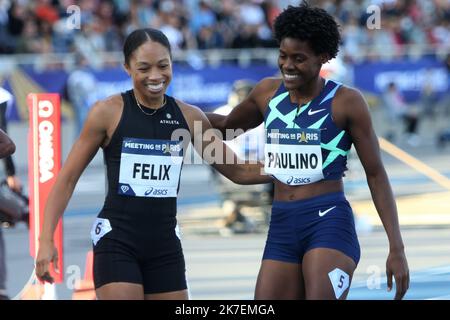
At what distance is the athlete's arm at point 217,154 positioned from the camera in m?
6.77

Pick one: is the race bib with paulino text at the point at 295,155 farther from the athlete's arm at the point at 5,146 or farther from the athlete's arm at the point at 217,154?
the athlete's arm at the point at 5,146

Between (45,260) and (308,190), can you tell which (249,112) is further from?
(45,260)

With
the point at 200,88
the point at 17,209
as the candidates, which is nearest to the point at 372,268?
the point at 17,209

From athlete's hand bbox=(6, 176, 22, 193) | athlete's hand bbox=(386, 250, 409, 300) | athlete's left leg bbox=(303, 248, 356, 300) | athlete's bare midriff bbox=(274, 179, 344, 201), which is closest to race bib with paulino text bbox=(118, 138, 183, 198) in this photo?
athlete's bare midriff bbox=(274, 179, 344, 201)

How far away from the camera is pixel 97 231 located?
6.52 m

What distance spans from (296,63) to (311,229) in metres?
0.93

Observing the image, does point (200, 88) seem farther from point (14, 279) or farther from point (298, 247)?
point (298, 247)

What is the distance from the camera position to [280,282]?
6570mm

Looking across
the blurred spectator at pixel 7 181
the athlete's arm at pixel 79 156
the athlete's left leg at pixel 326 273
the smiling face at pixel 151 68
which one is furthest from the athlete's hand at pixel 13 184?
the athlete's left leg at pixel 326 273

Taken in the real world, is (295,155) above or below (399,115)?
below

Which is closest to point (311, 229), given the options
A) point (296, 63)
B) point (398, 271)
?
point (398, 271)

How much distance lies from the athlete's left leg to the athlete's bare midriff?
0.34m

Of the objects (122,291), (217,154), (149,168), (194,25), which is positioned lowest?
(122,291)
